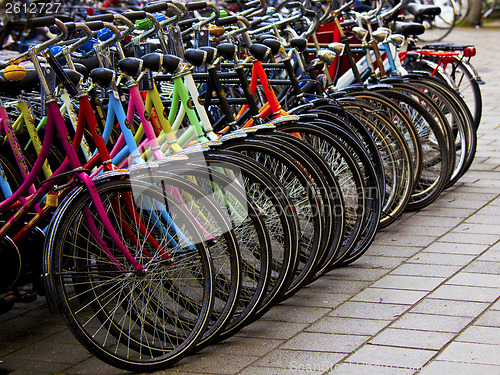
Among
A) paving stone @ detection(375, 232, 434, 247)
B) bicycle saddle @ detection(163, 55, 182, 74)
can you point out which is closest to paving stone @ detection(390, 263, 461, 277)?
paving stone @ detection(375, 232, 434, 247)

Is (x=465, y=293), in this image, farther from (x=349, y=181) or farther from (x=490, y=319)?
(x=349, y=181)

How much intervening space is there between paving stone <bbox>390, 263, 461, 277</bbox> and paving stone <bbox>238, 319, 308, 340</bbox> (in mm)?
863

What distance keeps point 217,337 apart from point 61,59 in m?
1.80

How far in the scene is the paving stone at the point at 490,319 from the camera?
358 cm

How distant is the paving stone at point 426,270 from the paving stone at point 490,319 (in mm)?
545

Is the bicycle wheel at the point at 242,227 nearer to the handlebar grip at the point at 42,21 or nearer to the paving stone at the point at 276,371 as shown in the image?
the paving stone at the point at 276,371

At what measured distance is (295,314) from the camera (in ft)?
12.7

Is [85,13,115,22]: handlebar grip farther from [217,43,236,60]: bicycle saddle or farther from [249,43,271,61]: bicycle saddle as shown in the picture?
[249,43,271,61]: bicycle saddle

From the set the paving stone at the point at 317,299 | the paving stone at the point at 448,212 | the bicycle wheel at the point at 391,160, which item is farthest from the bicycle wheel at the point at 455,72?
the paving stone at the point at 317,299

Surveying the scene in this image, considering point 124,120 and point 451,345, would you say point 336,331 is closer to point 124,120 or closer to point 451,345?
point 451,345

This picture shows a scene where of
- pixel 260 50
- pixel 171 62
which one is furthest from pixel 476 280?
pixel 171 62

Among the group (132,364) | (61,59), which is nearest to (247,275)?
(132,364)

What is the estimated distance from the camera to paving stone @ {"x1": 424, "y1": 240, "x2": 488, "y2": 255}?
4.57 metres

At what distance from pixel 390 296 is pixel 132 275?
1428mm
